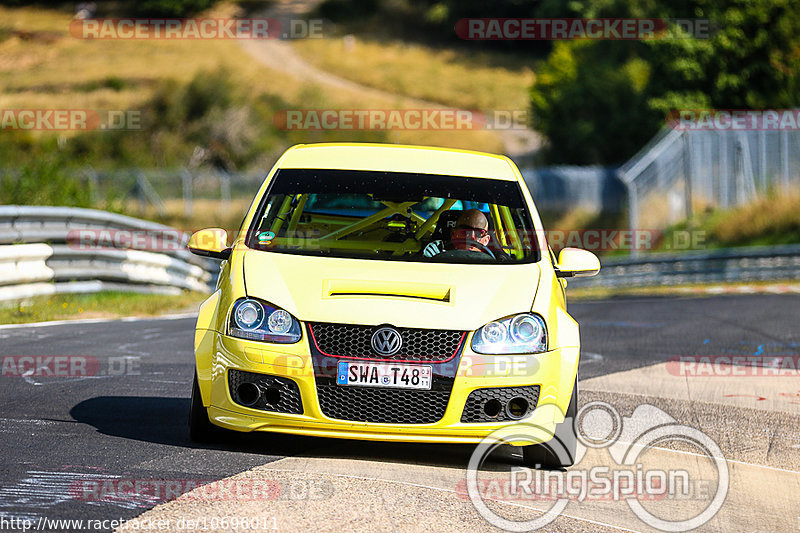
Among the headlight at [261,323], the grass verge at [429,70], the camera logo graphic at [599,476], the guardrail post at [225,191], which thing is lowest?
the camera logo graphic at [599,476]

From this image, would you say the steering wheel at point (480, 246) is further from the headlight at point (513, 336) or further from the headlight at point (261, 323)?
the headlight at point (261, 323)

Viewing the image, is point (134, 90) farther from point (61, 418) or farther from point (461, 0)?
point (61, 418)

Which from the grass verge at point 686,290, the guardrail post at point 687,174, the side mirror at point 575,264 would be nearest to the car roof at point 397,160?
the side mirror at point 575,264

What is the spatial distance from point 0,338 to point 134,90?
60.5 metres

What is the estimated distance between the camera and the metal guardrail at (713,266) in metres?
25.9

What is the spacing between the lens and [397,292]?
21.5 ft

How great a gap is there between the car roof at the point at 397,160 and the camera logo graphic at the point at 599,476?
1.79m

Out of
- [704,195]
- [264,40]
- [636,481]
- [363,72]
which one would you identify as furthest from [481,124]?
[636,481]

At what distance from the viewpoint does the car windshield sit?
734 centimetres

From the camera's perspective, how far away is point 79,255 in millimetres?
15930

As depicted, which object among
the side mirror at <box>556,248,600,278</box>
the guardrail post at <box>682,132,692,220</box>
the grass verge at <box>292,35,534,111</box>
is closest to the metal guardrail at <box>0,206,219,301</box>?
the side mirror at <box>556,248,600,278</box>

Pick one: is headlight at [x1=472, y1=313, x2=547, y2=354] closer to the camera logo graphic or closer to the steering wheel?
the camera logo graphic

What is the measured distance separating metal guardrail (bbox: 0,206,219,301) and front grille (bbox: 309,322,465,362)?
8481 millimetres

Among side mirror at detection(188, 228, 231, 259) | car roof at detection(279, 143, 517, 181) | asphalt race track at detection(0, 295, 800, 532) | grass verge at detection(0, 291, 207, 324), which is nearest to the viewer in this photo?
asphalt race track at detection(0, 295, 800, 532)
